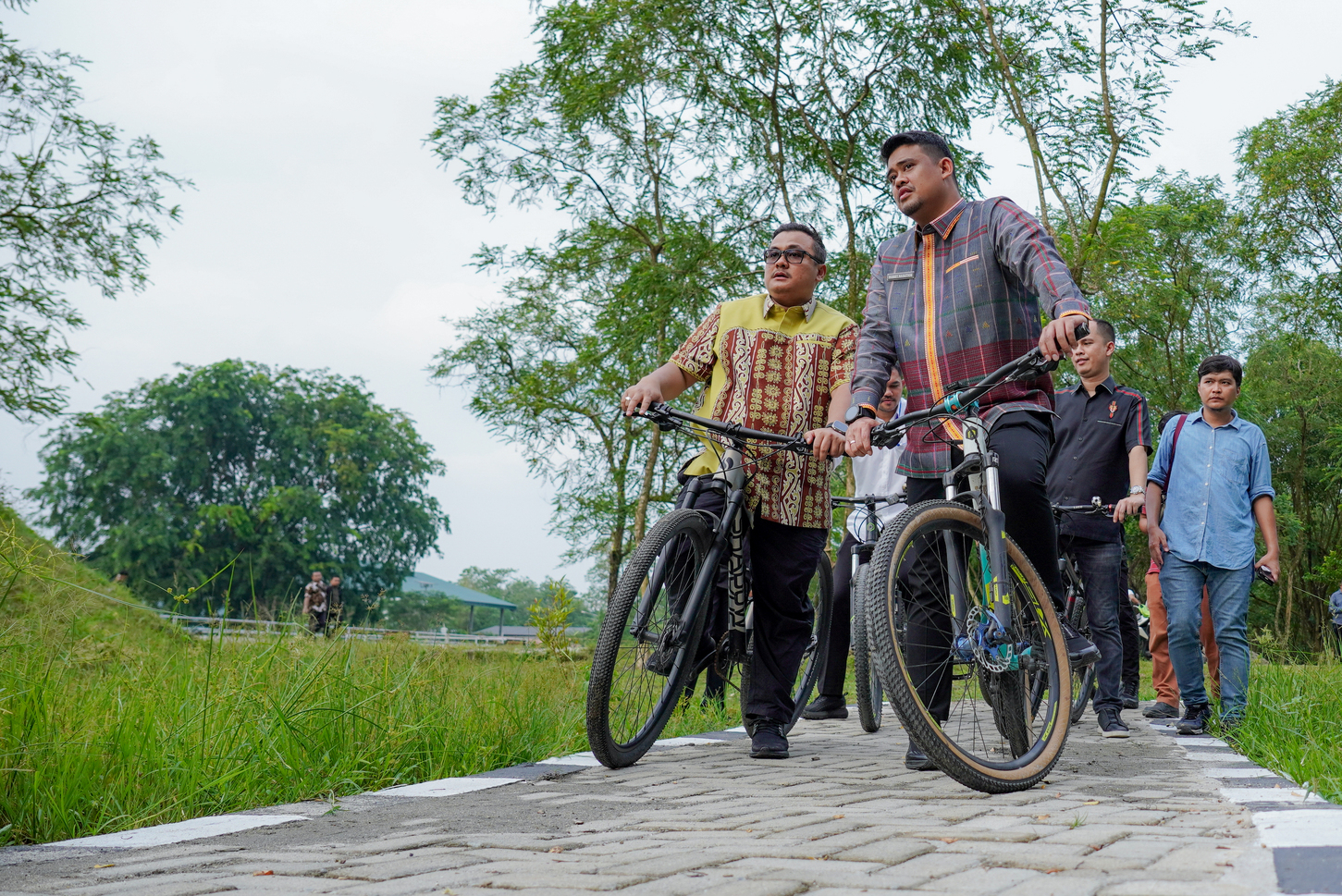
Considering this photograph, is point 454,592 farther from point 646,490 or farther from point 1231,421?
point 1231,421

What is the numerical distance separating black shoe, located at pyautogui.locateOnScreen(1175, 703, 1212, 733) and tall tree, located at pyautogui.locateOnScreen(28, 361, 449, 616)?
141ft

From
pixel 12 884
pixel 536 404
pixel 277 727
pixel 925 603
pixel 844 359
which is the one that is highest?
pixel 536 404

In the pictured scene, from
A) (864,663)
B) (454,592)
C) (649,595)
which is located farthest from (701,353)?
(454,592)

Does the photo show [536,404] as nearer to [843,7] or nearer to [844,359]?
[843,7]

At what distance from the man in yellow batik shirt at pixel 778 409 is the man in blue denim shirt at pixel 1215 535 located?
2.11 metres

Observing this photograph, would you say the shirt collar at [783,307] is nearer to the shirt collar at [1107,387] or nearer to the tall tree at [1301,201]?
the shirt collar at [1107,387]

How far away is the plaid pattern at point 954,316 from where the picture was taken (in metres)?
4.05

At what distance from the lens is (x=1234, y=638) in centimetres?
558

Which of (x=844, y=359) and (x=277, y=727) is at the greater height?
(x=844, y=359)

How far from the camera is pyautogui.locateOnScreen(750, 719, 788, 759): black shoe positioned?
4461mm

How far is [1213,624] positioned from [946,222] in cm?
274

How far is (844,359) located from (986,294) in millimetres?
920

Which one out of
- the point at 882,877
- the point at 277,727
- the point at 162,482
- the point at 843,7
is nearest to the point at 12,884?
the point at 277,727

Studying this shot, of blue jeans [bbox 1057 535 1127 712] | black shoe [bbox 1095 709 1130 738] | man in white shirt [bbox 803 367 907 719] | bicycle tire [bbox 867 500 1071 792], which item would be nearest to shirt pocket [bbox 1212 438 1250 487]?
blue jeans [bbox 1057 535 1127 712]
